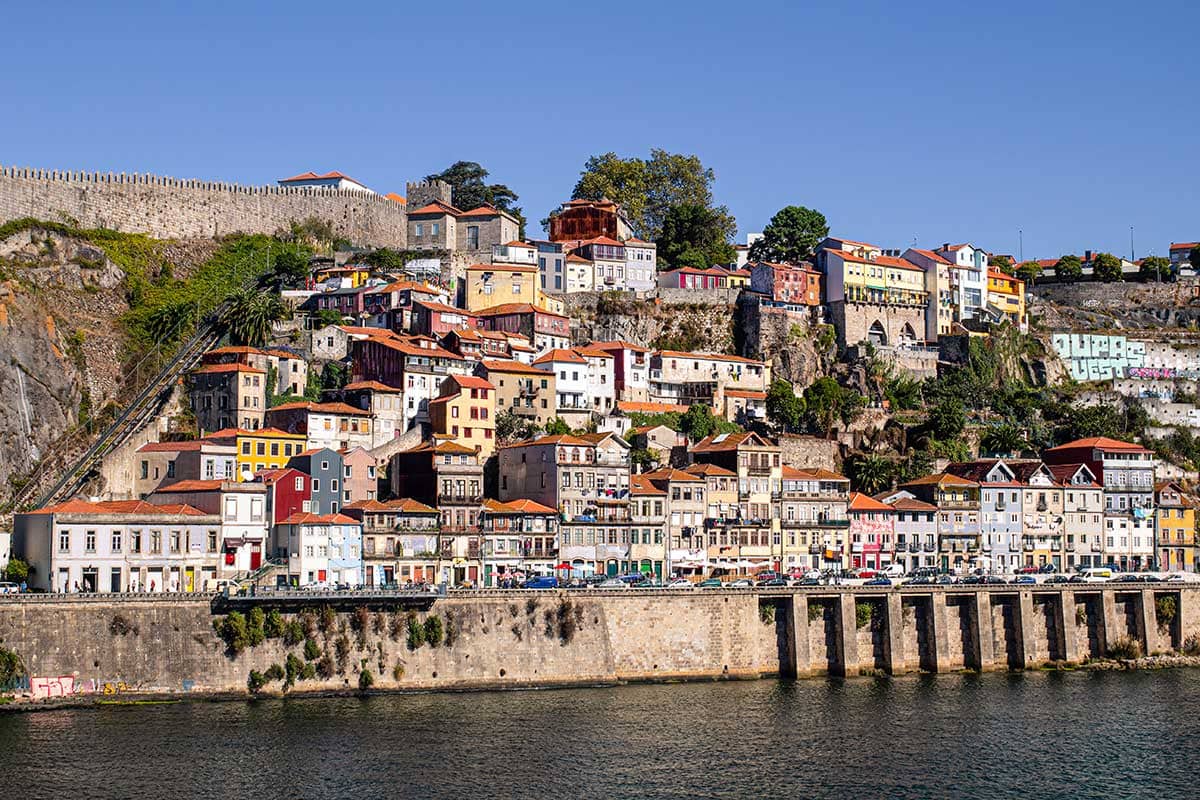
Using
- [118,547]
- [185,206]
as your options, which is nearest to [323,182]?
[185,206]

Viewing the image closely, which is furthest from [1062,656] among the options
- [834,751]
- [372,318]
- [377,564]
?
[372,318]

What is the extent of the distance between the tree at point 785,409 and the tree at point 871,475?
18.2 ft

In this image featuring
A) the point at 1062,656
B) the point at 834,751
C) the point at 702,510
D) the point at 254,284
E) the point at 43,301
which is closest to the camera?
the point at 834,751

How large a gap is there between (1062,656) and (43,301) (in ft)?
201

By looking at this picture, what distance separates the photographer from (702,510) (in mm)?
91938

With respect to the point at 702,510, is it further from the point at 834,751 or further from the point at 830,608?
the point at 834,751

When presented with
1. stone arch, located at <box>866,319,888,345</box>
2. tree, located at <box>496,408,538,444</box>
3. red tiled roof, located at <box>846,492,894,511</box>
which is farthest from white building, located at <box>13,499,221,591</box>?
stone arch, located at <box>866,319,888,345</box>

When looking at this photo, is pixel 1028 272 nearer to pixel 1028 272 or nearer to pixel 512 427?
pixel 1028 272

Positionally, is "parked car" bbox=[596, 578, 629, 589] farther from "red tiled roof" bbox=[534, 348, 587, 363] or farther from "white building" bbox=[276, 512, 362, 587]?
"red tiled roof" bbox=[534, 348, 587, 363]

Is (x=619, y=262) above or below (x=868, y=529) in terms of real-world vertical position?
above

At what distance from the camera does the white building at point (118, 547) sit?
7150 centimetres

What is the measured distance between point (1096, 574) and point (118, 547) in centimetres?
5173

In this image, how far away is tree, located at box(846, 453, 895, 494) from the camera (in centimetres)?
10381

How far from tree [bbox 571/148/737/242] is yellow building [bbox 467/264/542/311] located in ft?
84.6
